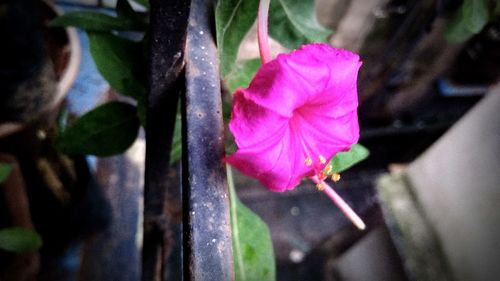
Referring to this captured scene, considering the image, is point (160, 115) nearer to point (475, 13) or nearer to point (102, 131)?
point (102, 131)

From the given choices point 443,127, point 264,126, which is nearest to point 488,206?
point 264,126

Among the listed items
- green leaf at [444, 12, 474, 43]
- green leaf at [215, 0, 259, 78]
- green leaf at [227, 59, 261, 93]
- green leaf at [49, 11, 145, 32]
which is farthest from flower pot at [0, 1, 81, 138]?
green leaf at [444, 12, 474, 43]

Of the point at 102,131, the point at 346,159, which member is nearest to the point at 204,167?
the point at 346,159

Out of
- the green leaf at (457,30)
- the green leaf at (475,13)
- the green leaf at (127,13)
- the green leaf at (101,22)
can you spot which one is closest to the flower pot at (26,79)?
the green leaf at (101,22)

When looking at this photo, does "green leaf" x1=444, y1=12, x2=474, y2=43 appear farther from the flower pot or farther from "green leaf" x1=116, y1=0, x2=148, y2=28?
the flower pot

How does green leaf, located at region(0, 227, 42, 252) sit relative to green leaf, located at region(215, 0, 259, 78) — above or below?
below

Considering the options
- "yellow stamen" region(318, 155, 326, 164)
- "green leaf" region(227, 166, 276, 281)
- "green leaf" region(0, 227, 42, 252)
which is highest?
"yellow stamen" region(318, 155, 326, 164)

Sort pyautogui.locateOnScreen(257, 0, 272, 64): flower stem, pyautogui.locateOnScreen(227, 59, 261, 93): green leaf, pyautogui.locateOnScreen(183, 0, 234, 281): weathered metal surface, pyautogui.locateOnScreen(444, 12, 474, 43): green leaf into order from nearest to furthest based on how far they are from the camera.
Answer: pyautogui.locateOnScreen(183, 0, 234, 281): weathered metal surface, pyautogui.locateOnScreen(257, 0, 272, 64): flower stem, pyautogui.locateOnScreen(227, 59, 261, 93): green leaf, pyautogui.locateOnScreen(444, 12, 474, 43): green leaf

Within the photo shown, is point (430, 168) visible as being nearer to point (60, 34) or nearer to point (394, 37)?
point (394, 37)

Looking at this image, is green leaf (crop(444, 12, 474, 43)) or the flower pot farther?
green leaf (crop(444, 12, 474, 43))
